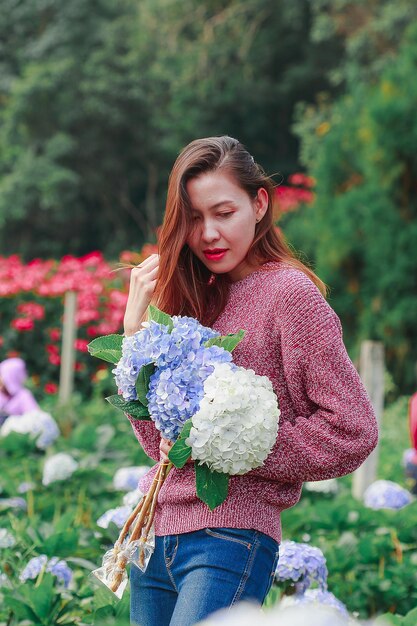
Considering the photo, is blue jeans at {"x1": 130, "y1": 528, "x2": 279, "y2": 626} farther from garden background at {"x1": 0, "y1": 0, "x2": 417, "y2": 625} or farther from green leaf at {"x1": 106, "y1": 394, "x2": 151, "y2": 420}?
garden background at {"x1": 0, "y1": 0, "x2": 417, "y2": 625}

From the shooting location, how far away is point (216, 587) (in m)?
1.84

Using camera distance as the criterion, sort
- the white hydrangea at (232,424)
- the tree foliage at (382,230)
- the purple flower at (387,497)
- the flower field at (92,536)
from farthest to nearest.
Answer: the tree foliage at (382,230)
the purple flower at (387,497)
the flower field at (92,536)
the white hydrangea at (232,424)

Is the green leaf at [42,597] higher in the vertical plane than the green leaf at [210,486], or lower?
lower

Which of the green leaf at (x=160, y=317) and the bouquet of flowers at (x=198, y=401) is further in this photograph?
the green leaf at (x=160, y=317)

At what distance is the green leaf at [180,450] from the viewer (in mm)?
1826

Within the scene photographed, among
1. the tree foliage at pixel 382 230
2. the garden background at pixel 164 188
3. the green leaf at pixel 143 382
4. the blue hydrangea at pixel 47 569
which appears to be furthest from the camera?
the tree foliage at pixel 382 230

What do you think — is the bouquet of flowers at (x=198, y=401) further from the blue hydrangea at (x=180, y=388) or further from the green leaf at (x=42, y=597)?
the green leaf at (x=42, y=597)

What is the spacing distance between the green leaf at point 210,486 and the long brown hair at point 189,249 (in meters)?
0.40

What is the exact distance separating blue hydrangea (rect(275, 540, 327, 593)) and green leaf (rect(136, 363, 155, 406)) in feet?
3.31

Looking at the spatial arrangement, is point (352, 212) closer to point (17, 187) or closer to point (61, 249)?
point (17, 187)

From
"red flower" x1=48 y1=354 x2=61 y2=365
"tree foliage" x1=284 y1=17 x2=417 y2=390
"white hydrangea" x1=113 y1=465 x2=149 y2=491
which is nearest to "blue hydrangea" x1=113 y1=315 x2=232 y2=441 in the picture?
"white hydrangea" x1=113 y1=465 x2=149 y2=491

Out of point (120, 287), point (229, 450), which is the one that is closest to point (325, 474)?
point (229, 450)

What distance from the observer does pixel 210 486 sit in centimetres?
187

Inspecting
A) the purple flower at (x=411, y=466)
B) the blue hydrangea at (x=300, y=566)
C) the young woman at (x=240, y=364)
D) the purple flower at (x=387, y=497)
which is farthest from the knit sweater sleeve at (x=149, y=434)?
the purple flower at (x=411, y=466)
